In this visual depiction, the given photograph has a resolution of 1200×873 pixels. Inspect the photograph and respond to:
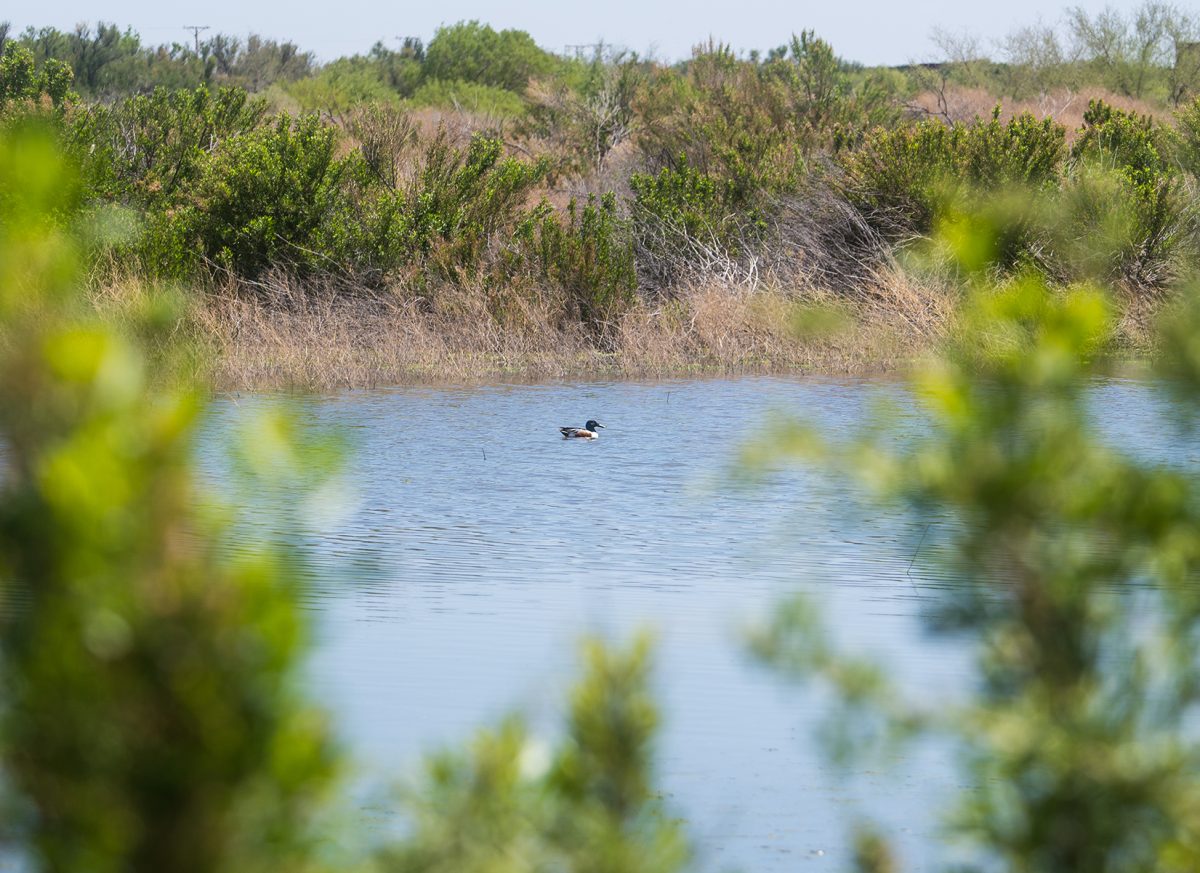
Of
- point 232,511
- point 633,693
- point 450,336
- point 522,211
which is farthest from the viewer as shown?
point 522,211

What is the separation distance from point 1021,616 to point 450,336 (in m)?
19.7

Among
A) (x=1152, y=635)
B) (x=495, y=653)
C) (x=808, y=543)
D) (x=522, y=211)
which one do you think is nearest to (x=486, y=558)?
(x=808, y=543)

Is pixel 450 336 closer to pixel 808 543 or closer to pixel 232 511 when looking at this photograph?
pixel 808 543

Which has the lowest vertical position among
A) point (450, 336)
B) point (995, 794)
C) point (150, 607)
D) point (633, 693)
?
point (450, 336)

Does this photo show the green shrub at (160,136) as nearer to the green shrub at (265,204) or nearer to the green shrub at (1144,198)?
the green shrub at (265,204)

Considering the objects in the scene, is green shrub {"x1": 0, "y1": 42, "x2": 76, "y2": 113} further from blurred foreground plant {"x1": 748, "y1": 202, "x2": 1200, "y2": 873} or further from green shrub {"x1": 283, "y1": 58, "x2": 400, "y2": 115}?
blurred foreground plant {"x1": 748, "y1": 202, "x2": 1200, "y2": 873}

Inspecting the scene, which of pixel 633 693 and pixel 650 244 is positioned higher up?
pixel 633 693

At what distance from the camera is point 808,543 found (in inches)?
419

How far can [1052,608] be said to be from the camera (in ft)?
5.89

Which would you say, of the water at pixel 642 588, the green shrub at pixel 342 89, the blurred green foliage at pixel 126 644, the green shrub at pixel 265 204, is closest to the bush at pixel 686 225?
the green shrub at pixel 265 204

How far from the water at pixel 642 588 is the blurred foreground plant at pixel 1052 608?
0.13 meters

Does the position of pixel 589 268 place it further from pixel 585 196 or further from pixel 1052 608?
Answer: pixel 1052 608

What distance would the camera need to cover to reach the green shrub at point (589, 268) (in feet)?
72.6

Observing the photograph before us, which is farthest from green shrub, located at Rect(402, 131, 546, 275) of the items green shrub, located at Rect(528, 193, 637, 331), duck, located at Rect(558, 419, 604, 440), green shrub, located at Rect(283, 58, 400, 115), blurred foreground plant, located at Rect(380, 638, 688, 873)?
blurred foreground plant, located at Rect(380, 638, 688, 873)
